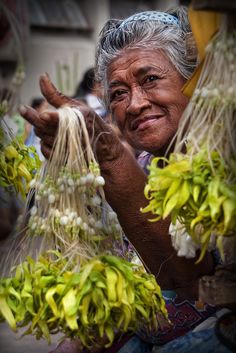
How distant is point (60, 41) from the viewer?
11164mm

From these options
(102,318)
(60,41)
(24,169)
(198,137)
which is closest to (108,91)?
(24,169)

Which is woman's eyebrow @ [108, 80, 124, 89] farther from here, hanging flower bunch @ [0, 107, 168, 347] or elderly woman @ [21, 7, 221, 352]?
hanging flower bunch @ [0, 107, 168, 347]

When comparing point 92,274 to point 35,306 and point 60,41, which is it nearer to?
point 35,306

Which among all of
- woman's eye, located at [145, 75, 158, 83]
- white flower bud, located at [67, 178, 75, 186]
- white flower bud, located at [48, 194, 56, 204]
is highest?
woman's eye, located at [145, 75, 158, 83]

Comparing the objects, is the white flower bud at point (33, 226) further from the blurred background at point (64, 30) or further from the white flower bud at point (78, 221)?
the blurred background at point (64, 30)

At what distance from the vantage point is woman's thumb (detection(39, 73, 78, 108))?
2023 mm

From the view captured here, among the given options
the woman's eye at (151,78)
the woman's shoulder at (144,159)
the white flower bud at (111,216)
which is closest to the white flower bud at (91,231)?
the white flower bud at (111,216)

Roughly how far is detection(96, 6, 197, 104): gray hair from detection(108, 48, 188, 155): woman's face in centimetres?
3

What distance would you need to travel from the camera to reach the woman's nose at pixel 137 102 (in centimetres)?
279

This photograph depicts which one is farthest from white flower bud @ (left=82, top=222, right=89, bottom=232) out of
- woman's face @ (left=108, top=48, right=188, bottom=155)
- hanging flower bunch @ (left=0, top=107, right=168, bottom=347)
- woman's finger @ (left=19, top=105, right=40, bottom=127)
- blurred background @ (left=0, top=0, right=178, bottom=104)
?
blurred background @ (left=0, top=0, right=178, bottom=104)

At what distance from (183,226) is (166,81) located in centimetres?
97

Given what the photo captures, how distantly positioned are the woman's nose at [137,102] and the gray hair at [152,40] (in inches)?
7.8

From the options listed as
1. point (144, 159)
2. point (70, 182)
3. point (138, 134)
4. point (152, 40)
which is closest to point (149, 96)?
point (138, 134)

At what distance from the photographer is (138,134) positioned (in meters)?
2.84
